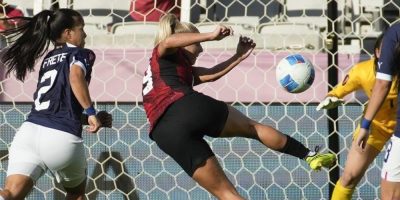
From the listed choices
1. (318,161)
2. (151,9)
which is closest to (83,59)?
(318,161)

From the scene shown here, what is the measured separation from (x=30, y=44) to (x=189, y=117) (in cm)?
130

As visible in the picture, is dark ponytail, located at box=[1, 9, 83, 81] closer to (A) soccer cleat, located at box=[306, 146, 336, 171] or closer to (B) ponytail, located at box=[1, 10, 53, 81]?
(B) ponytail, located at box=[1, 10, 53, 81]

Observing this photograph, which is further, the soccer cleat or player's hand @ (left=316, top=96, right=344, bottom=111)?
player's hand @ (left=316, top=96, right=344, bottom=111)

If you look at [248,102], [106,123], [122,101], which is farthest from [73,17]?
[248,102]

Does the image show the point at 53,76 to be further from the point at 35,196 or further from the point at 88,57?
the point at 35,196

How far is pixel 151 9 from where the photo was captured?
675 centimetres

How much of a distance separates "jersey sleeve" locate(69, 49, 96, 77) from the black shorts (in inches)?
26.1

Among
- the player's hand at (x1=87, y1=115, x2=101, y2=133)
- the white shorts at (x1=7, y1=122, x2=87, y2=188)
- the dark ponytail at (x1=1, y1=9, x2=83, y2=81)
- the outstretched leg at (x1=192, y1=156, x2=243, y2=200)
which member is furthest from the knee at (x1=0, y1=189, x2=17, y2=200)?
the outstretched leg at (x1=192, y1=156, x2=243, y2=200)

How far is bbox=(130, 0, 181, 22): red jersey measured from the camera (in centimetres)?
661

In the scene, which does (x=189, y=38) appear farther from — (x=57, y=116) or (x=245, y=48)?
(x=57, y=116)

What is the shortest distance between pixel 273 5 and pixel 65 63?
9.19ft

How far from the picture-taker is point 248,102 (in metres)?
5.94

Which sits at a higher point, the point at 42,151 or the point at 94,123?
the point at 94,123

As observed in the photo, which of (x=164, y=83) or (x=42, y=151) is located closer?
(x=164, y=83)
